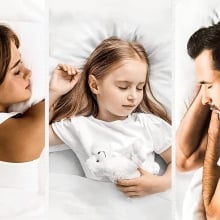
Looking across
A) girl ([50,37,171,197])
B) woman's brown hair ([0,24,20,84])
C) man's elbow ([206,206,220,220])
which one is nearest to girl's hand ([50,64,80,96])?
girl ([50,37,171,197])

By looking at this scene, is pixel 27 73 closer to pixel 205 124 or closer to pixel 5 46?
pixel 5 46

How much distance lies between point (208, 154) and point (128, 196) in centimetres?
19

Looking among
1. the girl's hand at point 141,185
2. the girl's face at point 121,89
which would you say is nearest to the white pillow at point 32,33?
the girl's face at point 121,89

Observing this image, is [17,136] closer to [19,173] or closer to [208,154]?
[19,173]

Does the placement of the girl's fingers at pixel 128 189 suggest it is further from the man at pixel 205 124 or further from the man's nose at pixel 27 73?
the man's nose at pixel 27 73

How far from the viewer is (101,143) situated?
3.96ft

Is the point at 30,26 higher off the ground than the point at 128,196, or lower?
higher

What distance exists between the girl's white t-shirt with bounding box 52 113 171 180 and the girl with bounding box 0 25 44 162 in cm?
5

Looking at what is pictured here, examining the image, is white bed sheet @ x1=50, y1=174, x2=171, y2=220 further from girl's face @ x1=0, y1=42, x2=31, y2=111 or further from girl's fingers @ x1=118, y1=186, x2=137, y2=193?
girl's face @ x1=0, y1=42, x2=31, y2=111

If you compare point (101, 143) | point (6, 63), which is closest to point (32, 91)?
point (6, 63)

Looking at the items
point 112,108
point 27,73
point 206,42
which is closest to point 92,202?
point 112,108

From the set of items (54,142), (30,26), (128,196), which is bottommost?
(128,196)

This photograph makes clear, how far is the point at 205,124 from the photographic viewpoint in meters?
1.21

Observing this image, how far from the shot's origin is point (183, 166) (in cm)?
121
